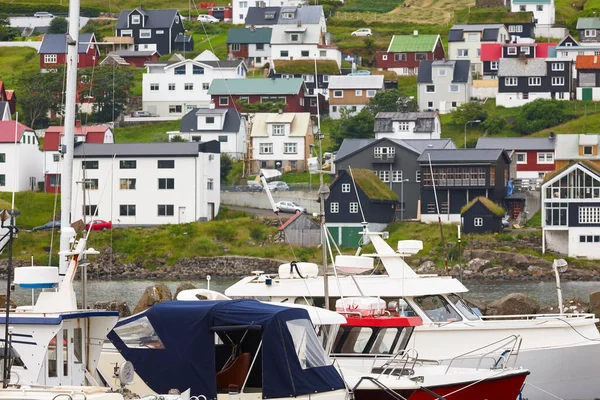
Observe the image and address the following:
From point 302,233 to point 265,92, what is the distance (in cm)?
3417

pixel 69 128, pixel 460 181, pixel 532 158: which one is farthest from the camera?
pixel 532 158

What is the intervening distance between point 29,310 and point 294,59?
98291 millimetres

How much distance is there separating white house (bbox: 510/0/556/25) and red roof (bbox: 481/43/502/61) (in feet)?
50.2

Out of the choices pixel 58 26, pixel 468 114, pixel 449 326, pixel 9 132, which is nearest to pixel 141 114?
pixel 9 132

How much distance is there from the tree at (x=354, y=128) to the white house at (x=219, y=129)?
6.39 metres

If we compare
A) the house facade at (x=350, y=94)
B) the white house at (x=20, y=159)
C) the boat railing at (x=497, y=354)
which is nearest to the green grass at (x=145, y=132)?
the white house at (x=20, y=159)

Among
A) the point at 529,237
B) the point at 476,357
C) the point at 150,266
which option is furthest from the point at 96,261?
the point at 476,357

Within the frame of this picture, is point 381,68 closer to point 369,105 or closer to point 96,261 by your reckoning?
point 369,105

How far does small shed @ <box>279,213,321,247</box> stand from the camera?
69125mm

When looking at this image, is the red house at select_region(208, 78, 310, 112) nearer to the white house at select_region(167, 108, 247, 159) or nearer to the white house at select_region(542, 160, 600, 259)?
the white house at select_region(167, 108, 247, 159)

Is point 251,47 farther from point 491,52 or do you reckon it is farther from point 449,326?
point 449,326

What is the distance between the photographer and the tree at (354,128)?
92.6 metres

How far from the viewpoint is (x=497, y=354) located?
77.8 feet

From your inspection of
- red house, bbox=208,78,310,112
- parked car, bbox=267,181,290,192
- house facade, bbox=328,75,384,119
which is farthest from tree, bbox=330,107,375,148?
parked car, bbox=267,181,290,192
